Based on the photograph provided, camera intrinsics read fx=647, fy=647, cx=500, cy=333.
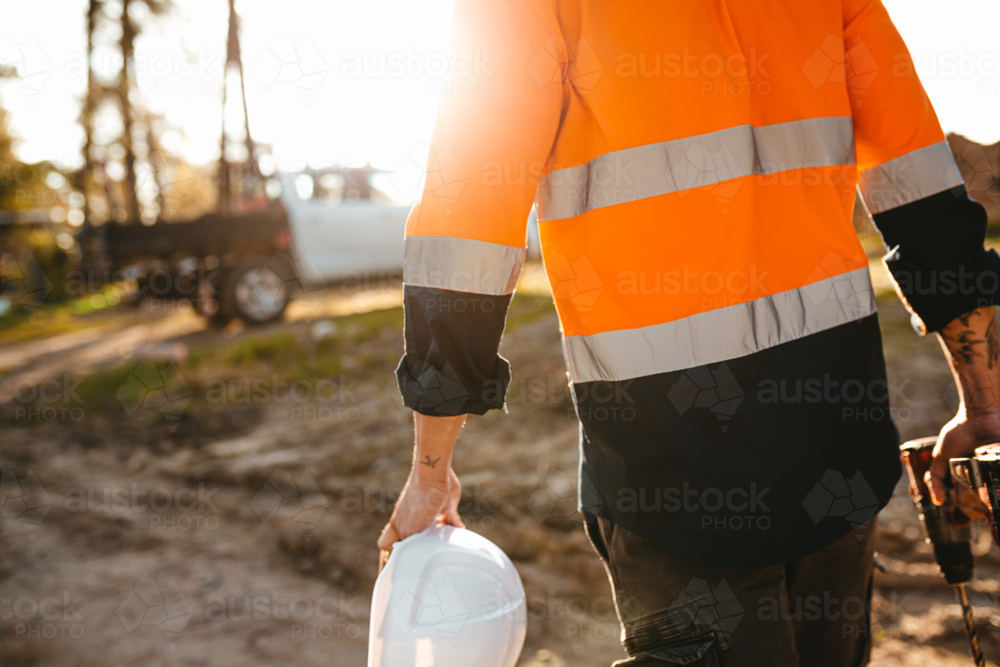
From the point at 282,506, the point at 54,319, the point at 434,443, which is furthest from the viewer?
the point at 54,319

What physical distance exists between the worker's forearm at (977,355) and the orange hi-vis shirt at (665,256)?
0.43 metres

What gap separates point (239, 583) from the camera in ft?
10.2

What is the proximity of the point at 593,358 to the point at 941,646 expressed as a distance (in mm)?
2281

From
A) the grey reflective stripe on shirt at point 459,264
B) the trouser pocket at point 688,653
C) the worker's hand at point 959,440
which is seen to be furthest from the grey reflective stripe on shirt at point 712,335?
→ the worker's hand at point 959,440

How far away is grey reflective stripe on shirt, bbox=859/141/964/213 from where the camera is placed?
1.32 meters

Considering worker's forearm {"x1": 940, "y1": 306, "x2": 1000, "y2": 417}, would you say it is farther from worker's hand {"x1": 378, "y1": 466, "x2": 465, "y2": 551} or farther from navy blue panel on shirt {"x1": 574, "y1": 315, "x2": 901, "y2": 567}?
worker's hand {"x1": 378, "y1": 466, "x2": 465, "y2": 551}

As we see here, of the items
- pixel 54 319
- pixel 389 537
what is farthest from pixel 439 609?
pixel 54 319

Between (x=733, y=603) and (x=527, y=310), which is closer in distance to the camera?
(x=733, y=603)

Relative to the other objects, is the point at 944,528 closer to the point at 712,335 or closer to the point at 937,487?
the point at 937,487

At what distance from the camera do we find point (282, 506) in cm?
393

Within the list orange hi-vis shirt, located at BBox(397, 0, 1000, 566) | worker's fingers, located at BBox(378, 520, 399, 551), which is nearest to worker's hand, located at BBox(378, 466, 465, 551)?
worker's fingers, located at BBox(378, 520, 399, 551)

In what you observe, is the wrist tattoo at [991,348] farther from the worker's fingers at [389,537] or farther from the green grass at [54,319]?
the green grass at [54,319]

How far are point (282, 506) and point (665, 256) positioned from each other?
347cm

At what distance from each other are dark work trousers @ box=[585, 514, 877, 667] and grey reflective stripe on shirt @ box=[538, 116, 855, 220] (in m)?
0.58
